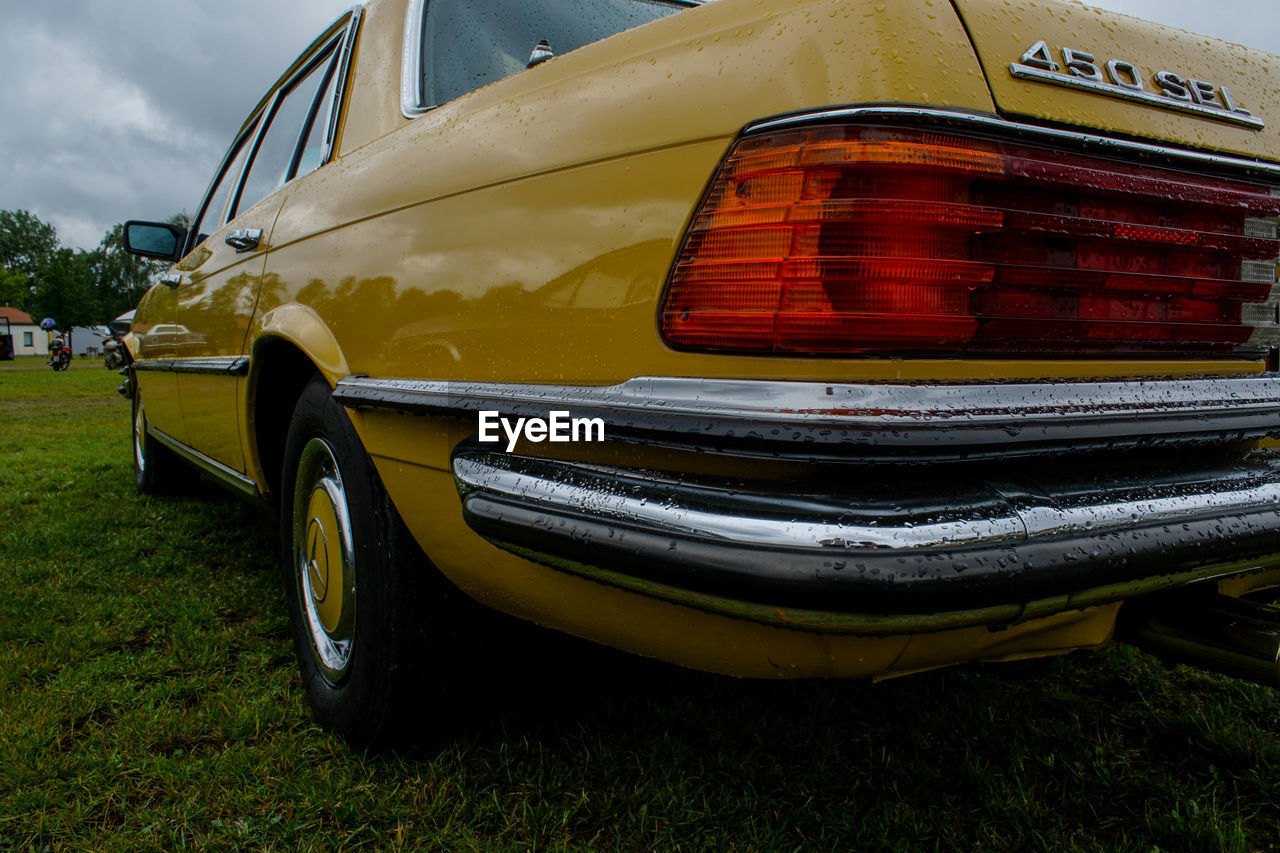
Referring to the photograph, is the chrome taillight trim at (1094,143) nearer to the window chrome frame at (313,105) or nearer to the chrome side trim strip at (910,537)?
the chrome side trim strip at (910,537)

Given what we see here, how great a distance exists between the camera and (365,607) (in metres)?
1.57

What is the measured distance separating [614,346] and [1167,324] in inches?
31.2

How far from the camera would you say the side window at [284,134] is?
7.63 ft

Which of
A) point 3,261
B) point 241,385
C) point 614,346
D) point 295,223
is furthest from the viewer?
point 3,261

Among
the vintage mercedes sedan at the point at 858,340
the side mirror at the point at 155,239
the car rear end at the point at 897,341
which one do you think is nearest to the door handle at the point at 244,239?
the vintage mercedes sedan at the point at 858,340

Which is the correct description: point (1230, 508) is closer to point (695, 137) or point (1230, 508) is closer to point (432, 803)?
point (695, 137)

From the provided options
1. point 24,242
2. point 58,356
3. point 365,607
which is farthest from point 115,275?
point 365,607

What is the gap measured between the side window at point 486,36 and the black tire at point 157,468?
326 centimetres

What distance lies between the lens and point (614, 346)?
1.07 metres

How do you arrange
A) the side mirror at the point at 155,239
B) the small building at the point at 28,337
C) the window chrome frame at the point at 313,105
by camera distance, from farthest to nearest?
the small building at the point at 28,337, the side mirror at the point at 155,239, the window chrome frame at the point at 313,105

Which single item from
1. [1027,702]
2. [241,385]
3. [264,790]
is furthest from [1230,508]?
[241,385]

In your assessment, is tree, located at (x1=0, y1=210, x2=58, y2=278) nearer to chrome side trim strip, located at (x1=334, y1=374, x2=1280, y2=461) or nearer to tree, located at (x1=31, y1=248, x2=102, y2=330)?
tree, located at (x1=31, y1=248, x2=102, y2=330)
